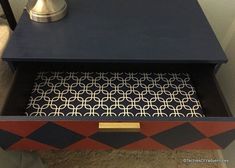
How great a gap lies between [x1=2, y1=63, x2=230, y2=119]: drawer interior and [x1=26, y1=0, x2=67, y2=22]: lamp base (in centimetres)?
15

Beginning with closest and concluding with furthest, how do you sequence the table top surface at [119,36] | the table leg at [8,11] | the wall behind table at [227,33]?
the table top surface at [119,36] < the table leg at [8,11] < the wall behind table at [227,33]

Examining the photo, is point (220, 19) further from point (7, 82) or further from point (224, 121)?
point (7, 82)

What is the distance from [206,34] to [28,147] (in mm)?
612

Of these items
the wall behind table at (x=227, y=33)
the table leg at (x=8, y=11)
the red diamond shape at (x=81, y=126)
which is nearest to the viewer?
the red diamond shape at (x=81, y=126)

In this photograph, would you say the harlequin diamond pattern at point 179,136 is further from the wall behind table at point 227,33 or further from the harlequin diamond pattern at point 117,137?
the wall behind table at point 227,33

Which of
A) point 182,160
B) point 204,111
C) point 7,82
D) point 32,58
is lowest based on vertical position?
point 182,160

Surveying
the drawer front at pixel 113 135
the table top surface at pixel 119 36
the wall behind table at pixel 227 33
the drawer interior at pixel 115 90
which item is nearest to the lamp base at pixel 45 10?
the table top surface at pixel 119 36

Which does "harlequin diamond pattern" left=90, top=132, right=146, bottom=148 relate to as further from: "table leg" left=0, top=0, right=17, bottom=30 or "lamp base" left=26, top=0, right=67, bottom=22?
"table leg" left=0, top=0, right=17, bottom=30

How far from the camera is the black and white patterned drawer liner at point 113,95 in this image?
72 cm

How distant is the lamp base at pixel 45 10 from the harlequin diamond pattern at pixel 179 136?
46 centimetres

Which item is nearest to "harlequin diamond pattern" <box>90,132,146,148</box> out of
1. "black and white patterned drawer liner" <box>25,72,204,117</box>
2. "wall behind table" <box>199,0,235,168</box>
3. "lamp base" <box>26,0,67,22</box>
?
"black and white patterned drawer liner" <box>25,72,204,117</box>

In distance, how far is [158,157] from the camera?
3.28ft

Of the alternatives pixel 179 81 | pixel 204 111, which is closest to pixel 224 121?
pixel 204 111

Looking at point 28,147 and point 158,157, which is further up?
point 28,147
